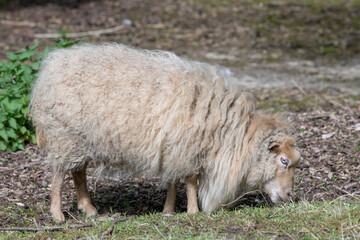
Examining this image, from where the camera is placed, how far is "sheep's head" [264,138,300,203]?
5.23m

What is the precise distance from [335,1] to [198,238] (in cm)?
1277

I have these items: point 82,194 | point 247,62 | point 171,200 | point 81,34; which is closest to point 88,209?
point 82,194

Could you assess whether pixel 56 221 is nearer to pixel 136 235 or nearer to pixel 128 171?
pixel 128 171

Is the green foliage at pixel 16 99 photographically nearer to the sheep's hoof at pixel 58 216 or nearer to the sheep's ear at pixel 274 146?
the sheep's hoof at pixel 58 216

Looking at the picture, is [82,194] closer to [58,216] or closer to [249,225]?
[58,216]

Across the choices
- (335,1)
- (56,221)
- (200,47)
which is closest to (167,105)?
(56,221)

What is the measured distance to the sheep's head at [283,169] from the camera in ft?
17.2

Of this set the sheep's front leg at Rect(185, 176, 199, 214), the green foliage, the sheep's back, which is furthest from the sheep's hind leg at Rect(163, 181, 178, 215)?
the green foliage

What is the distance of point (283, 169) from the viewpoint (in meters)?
5.25

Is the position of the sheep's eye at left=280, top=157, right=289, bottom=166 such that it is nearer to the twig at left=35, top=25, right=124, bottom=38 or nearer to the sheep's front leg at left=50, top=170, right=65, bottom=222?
the sheep's front leg at left=50, top=170, right=65, bottom=222

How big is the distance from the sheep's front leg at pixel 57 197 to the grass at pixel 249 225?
2.02ft

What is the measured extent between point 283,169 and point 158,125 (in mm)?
1275

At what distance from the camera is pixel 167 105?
499 cm

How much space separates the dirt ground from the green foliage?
245 millimetres
